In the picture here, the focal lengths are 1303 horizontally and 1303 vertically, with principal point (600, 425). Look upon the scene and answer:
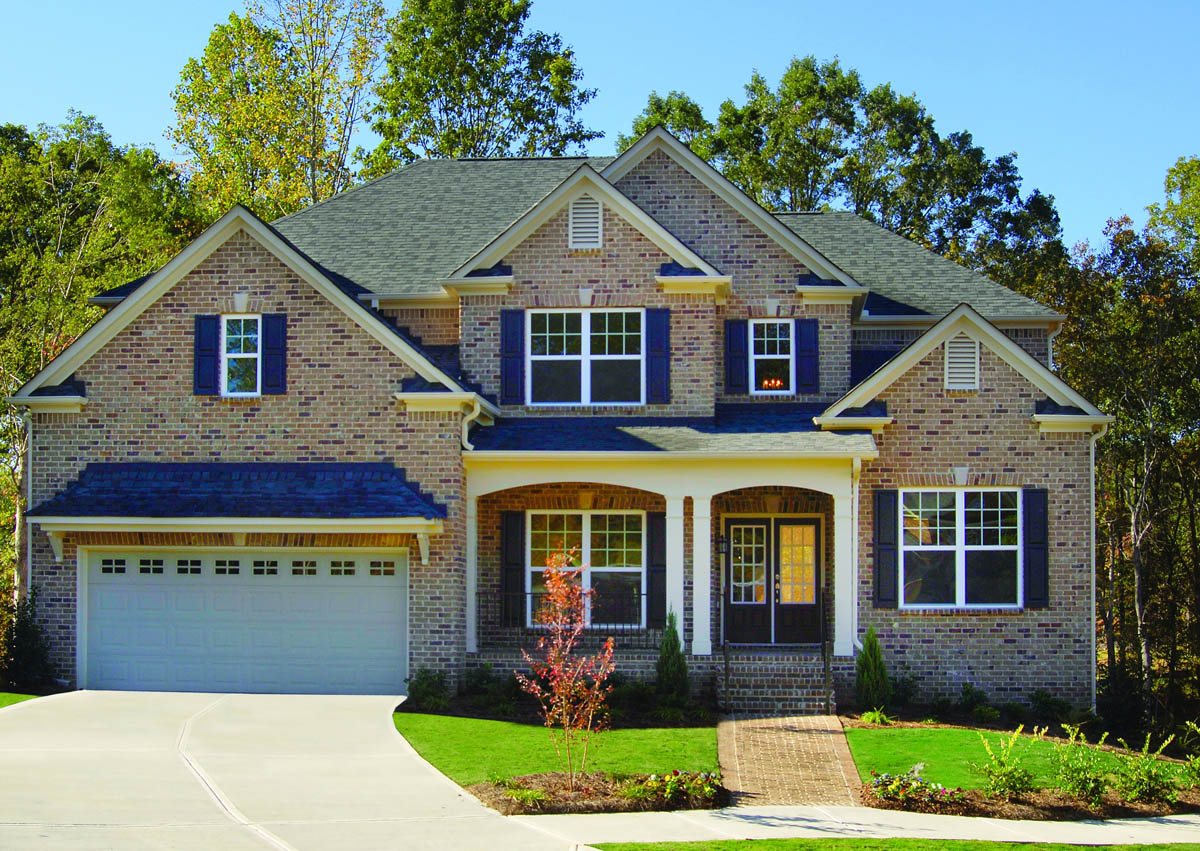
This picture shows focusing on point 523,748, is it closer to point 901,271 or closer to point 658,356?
point 658,356

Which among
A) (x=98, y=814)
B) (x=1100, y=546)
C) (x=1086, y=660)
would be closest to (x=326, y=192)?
(x=1100, y=546)

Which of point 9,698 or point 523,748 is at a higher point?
point 9,698

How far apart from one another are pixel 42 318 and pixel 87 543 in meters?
9.65

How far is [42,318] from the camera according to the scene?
27.3 metres

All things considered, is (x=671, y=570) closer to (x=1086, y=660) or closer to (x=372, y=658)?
(x=372, y=658)

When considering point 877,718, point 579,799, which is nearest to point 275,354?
point 579,799

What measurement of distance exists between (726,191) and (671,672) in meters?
8.16

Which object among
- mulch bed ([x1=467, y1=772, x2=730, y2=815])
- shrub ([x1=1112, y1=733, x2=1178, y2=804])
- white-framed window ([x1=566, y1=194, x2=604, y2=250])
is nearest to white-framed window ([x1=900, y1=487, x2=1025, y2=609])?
shrub ([x1=1112, y1=733, x2=1178, y2=804])

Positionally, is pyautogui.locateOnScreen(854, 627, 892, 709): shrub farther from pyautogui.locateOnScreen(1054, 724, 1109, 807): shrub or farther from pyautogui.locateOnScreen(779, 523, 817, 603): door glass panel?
pyautogui.locateOnScreen(1054, 724, 1109, 807): shrub

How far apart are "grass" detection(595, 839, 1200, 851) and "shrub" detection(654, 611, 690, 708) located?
7.24m

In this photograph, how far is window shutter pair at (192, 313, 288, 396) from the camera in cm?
1962

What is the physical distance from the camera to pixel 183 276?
1986 cm

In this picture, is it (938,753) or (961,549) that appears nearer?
(938,753)

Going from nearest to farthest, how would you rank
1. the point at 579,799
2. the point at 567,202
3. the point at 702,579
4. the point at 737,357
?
1. the point at 579,799
2. the point at 702,579
3. the point at 567,202
4. the point at 737,357
